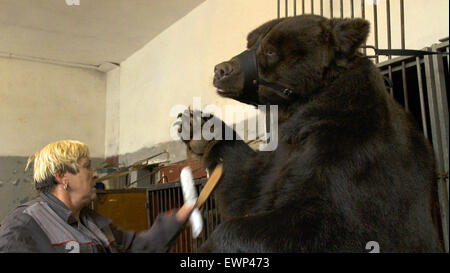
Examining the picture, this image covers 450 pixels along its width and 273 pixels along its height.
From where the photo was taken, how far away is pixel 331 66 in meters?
1.23

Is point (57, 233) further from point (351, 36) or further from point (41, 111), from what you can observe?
point (41, 111)

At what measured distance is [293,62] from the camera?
127 centimetres

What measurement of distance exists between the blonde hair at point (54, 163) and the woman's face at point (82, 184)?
0.04 feet

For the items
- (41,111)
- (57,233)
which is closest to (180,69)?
(41,111)

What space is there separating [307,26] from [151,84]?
2.59 metres

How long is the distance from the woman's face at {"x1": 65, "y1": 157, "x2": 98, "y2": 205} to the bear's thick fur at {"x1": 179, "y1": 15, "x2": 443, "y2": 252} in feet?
1.11

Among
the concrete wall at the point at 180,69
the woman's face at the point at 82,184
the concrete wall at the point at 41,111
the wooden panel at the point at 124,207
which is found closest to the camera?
the woman's face at the point at 82,184

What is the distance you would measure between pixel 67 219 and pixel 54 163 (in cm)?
15

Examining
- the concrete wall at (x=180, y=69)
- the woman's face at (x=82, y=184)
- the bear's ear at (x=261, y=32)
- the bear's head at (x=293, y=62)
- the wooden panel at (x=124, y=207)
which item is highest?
the concrete wall at (x=180, y=69)

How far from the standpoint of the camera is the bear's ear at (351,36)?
1.23 m

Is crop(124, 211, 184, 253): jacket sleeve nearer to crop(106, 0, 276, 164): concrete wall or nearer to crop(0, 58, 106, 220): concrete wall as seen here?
crop(0, 58, 106, 220): concrete wall

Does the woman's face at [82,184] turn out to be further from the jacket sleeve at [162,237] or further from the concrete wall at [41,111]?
the concrete wall at [41,111]

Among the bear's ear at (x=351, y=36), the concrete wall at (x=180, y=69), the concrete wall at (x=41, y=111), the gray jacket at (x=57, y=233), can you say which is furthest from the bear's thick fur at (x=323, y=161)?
the concrete wall at (x=180, y=69)
